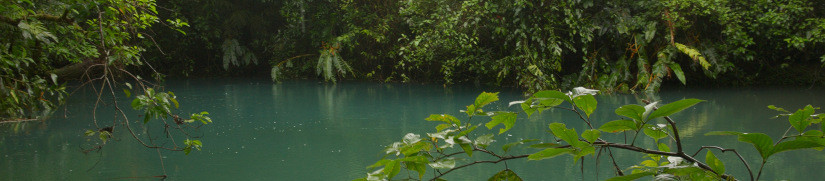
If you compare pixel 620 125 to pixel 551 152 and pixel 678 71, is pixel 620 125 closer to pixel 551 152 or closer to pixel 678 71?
pixel 551 152

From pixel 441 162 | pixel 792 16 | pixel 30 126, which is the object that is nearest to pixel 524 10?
pixel 792 16

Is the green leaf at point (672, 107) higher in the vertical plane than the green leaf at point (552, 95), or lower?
lower

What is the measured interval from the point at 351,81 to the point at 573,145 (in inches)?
340

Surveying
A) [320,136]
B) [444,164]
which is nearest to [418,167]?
[444,164]

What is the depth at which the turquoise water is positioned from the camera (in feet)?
10.0

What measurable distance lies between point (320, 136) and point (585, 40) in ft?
11.9

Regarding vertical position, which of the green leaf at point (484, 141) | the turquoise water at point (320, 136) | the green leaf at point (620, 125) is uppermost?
→ the green leaf at point (620, 125)

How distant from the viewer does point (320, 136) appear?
421 centimetres

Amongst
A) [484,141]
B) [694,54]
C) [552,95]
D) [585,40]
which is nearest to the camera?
[552,95]

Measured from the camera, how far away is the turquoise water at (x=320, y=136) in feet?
10.0

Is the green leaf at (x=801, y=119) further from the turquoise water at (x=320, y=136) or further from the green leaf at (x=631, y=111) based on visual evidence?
the turquoise water at (x=320, y=136)

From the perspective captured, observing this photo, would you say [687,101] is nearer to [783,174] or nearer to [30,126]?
[783,174]

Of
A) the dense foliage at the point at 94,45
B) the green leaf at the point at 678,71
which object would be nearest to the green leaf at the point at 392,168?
the dense foliage at the point at 94,45

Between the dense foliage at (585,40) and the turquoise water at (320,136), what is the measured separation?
1.38 ft
